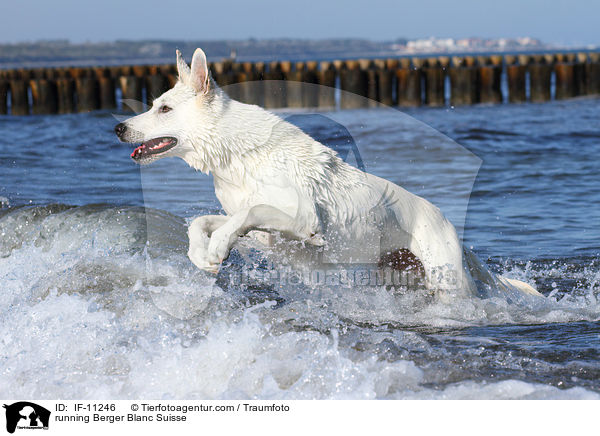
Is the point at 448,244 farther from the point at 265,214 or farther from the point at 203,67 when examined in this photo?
the point at 203,67

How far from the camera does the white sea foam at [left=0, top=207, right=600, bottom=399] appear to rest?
4637 millimetres

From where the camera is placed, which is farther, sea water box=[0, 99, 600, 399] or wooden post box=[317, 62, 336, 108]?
wooden post box=[317, 62, 336, 108]

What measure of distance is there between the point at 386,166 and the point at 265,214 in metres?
7.79

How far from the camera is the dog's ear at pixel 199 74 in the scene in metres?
5.18

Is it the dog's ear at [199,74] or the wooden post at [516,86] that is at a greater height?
the dog's ear at [199,74]

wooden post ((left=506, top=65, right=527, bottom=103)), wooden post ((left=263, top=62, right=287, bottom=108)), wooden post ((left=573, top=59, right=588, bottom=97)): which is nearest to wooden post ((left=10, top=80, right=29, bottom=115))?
wooden post ((left=263, top=62, right=287, bottom=108))

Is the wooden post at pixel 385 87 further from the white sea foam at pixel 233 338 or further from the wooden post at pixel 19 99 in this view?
the white sea foam at pixel 233 338

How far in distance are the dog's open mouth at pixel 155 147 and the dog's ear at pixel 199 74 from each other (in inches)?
16.1

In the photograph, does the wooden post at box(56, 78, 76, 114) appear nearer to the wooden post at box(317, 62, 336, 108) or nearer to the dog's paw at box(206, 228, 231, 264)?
the wooden post at box(317, 62, 336, 108)

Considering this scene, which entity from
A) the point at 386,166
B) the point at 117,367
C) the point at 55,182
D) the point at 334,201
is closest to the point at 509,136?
the point at 386,166

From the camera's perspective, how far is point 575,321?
19.5 feet

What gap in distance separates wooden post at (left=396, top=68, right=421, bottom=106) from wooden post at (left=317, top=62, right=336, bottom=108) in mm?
2416

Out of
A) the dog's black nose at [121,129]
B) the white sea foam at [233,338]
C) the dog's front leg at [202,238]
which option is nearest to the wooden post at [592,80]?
the white sea foam at [233,338]
